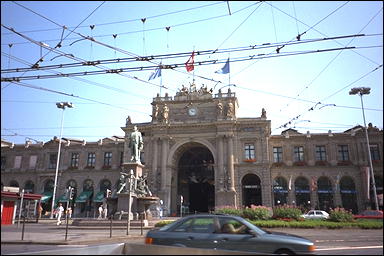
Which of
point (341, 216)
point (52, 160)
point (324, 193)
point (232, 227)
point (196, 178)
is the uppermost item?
point (52, 160)

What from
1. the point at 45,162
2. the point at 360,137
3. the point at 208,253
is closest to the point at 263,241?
the point at 208,253

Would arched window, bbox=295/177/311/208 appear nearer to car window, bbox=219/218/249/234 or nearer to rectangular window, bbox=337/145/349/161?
rectangular window, bbox=337/145/349/161

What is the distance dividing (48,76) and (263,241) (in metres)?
10.8

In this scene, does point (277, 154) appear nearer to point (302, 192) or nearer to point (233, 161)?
point (302, 192)

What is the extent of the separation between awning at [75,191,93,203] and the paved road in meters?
34.1

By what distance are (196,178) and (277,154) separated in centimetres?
1446

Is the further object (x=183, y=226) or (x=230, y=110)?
(x=230, y=110)

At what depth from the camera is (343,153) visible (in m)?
51.1

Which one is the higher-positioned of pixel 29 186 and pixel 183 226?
pixel 29 186

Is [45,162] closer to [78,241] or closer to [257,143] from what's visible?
[257,143]

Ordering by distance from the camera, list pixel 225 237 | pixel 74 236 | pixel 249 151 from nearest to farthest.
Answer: pixel 225 237 < pixel 74 236 < pixel 249 151

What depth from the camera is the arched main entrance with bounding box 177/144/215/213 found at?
55.7 metres

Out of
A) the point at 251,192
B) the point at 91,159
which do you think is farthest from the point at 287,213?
the point at 91,159

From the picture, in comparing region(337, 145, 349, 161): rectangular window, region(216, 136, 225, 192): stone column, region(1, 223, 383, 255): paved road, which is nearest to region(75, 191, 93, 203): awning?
region(216, 136, 225, 192): stone column
